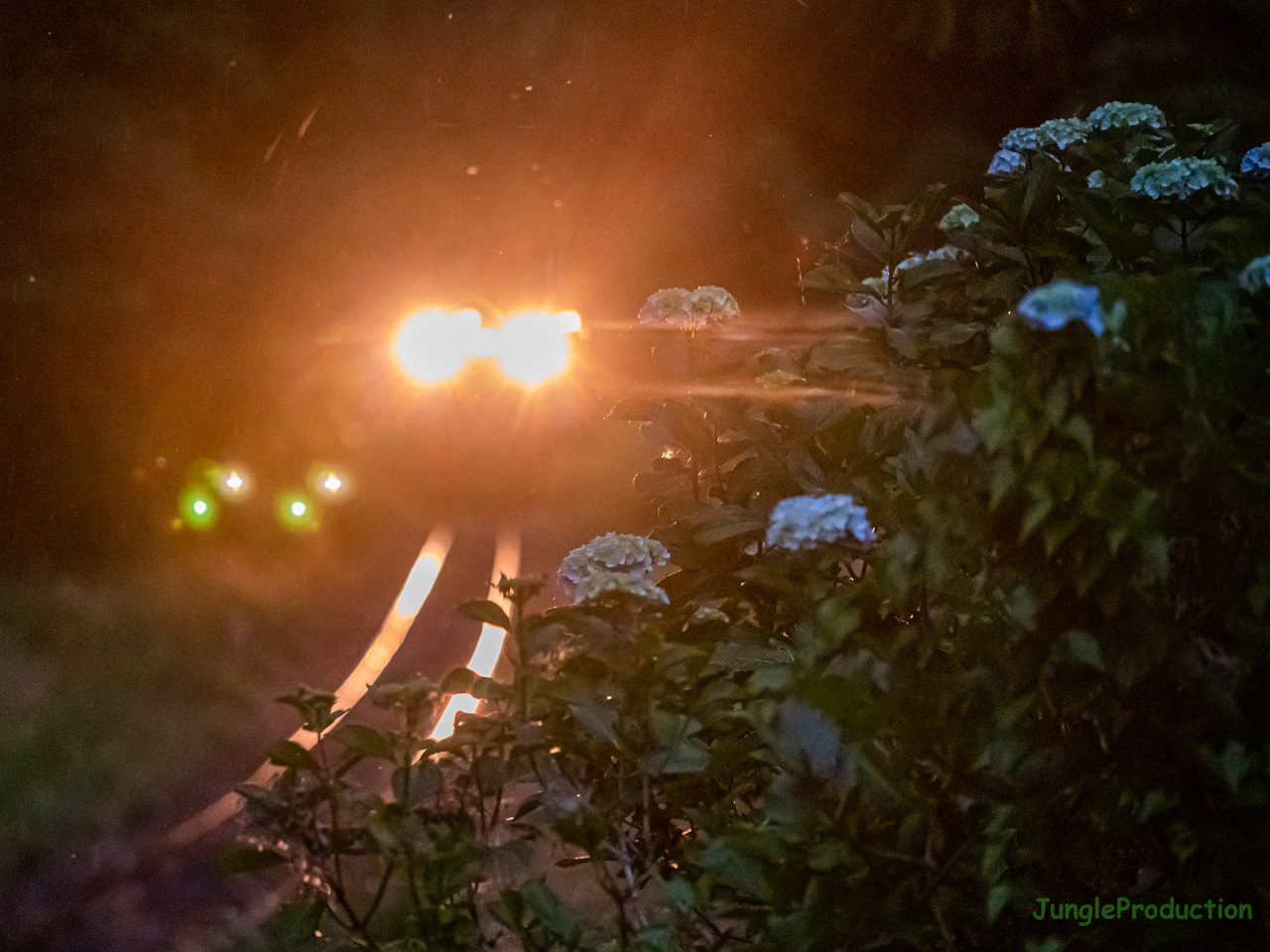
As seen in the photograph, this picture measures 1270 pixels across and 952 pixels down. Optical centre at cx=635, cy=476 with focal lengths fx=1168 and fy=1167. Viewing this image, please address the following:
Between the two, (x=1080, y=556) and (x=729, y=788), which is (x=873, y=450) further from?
(x=1080, y=556)

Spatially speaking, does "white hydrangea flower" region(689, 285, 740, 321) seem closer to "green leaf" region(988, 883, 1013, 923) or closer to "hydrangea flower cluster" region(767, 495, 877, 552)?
"hydrangea flower cluster" region(767, 495, 877, 552)

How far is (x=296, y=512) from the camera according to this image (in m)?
15.3

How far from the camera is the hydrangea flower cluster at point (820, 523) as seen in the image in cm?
197

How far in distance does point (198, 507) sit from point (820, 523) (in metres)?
15.4

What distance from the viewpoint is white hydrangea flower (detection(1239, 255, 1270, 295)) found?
5.64 feet

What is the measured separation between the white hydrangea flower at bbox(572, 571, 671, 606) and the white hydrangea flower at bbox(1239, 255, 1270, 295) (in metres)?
1.13

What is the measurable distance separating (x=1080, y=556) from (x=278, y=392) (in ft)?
46.2

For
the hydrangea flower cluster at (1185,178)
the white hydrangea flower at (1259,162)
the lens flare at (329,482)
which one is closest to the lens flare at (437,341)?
the lens flare at (329,482)

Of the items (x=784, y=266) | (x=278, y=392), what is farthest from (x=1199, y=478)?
(x=278, y=392)

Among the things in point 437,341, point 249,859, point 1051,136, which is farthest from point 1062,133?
point 437,341

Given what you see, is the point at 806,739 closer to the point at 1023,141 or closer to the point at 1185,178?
the point at 1185,178

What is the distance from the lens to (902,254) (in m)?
2.88

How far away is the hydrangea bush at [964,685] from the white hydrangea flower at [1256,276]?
0.02 metres

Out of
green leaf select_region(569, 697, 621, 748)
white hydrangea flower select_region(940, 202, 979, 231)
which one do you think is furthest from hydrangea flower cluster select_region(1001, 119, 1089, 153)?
green leaf select_region(569, 697, 621, 748)
